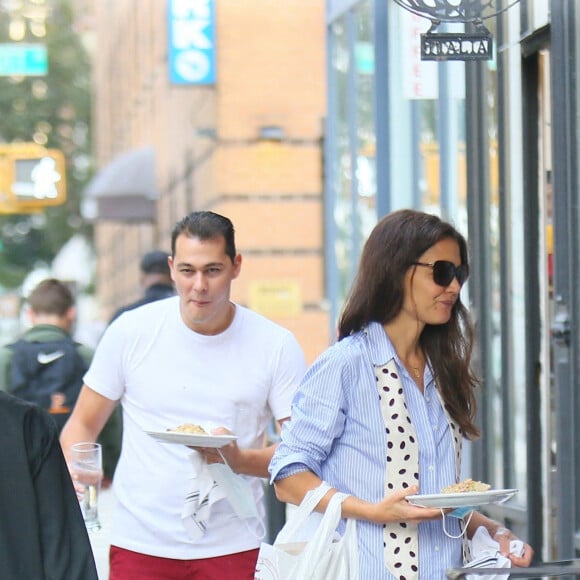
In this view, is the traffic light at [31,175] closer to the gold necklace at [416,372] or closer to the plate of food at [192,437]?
the plate of food at [192,437]

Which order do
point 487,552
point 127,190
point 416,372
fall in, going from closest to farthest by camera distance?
point 487,552, point 416,372, point 127,190

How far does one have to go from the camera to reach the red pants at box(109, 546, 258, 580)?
4.73m

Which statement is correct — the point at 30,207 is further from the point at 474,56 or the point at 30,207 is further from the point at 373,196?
the point at 474,56

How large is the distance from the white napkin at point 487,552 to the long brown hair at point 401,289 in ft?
0.91

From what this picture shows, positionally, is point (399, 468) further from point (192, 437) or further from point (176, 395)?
point (176, 395)

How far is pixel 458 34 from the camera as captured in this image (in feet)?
17.2

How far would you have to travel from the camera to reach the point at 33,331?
8.34m

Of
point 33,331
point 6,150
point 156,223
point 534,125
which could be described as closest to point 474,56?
point 534,125

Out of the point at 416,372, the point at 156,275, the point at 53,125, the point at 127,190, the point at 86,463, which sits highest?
the point at 53,125

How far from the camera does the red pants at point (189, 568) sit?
4.73 m

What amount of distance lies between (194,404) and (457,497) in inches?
61.0

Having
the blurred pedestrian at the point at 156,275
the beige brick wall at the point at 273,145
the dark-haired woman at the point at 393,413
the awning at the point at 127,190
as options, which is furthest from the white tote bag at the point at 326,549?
the awning at the point at 127,190

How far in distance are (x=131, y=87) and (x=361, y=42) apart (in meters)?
22.8

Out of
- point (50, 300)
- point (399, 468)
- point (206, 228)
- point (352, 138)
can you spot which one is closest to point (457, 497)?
point (399, 468)
